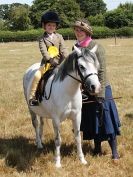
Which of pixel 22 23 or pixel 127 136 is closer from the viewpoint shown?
pixel 127 136

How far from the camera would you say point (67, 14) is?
94000 mm

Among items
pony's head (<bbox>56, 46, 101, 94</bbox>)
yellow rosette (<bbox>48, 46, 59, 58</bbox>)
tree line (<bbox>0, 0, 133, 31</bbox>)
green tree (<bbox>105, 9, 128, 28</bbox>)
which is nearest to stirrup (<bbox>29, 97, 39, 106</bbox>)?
yellow rosette (<bbox>48, 46, 59, 58</bbox>)

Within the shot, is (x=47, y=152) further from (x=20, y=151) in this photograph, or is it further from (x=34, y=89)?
(x=34, y=89)

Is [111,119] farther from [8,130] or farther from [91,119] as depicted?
[8,130]

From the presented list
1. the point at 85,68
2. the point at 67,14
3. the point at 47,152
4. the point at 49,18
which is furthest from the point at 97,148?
the point at 67,14

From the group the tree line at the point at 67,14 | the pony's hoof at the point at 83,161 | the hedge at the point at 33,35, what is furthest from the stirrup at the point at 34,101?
the tree line at the point at 67,14

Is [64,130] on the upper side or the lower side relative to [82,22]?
lower

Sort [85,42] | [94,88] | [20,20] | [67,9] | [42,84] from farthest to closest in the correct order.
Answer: [67,9] < [20,20] < [42,84] < [85,42] < [94,88]

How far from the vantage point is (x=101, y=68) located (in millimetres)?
5613

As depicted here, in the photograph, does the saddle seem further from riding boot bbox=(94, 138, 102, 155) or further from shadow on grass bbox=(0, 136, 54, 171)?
riding boot bbox=(94, 138, 102, 155)

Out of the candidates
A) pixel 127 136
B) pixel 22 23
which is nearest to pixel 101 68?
pixel 127 136

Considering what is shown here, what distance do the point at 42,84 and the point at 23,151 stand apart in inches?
51.3

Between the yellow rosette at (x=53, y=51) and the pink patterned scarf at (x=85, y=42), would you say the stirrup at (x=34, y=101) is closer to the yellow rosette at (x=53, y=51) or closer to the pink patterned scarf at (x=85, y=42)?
the yellow rosette at (x=53, y=51)

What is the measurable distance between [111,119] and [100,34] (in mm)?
54819
